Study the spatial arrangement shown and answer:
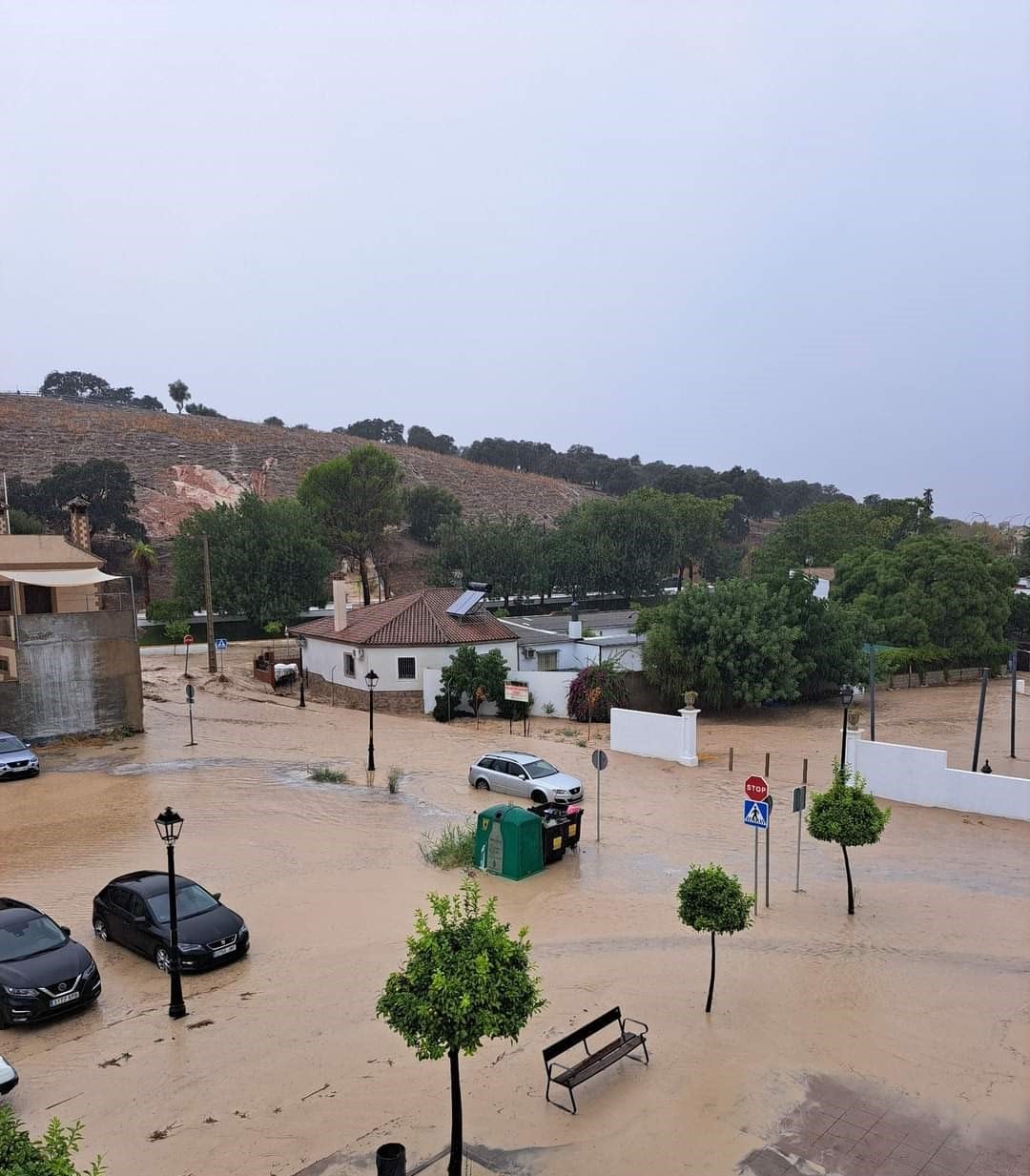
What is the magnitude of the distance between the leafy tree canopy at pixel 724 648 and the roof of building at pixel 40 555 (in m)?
20.5

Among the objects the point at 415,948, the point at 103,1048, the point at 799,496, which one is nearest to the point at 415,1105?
the point at 415,948

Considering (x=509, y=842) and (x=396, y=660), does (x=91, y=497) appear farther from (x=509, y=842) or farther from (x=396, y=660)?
(x=509, y=842)

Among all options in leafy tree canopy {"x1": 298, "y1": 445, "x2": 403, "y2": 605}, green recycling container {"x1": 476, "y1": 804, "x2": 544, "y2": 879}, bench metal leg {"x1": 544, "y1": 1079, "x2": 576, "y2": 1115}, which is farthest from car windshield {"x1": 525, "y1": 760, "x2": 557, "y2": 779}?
leafy tree canopy {"x1": 298, "y1": 445, "x2": 403, "y2": 605}

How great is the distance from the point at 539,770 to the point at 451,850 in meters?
4.98

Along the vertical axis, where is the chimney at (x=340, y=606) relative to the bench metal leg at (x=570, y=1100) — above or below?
above

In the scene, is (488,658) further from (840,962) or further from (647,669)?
(840,962)

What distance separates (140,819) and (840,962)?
1498 centimetres

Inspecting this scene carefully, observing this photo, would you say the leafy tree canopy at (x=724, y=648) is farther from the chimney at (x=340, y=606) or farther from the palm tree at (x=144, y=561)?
the palm tree at (x=144, y=561)

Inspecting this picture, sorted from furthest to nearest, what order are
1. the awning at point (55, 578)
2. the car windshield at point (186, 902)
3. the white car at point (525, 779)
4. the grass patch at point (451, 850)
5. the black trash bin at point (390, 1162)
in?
the awning at point (55, 578) → the white car at point (525, 779) → the grass patch at point (451, 850) → the car windshield at point (186, 902) → the black trash bin at point (390, 1162)

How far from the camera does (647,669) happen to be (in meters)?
32.9

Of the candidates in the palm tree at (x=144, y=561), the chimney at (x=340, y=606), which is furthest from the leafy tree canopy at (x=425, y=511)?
the chimney at (x=340, y=606)

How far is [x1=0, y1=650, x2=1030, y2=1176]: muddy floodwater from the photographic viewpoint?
792 cm

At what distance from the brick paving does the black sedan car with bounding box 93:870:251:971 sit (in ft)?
24.5

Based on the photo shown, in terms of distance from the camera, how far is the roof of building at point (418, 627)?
33.7 m
